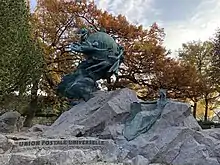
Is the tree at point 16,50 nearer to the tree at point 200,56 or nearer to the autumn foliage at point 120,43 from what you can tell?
the autumn foliage at point 120,43

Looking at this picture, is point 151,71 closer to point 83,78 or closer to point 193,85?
point 193,85

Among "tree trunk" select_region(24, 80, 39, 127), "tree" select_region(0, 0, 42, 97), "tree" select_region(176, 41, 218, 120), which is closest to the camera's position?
"tree" select_region(0, 0, 42, 97)

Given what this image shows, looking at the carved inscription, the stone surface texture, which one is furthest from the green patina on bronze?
A: the carved inscription

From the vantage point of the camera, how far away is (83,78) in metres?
11.7

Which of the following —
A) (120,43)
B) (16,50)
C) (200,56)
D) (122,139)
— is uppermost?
(200,56)

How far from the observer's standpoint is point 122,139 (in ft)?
29.7

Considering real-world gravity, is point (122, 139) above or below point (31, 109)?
below

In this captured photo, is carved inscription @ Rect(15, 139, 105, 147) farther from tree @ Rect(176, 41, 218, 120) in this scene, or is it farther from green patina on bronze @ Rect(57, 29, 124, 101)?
tree @ Rect(176, 41, 218, 120)

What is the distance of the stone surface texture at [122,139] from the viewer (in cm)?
759

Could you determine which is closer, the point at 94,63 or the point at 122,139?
the point at 122,139

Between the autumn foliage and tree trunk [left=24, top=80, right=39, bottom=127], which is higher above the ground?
the autumn foliage

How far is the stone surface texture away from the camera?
7.59 m

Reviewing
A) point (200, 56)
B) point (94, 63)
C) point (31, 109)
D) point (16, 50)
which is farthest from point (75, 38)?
point (200, 56)

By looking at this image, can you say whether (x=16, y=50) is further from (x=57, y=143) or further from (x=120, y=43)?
(x=120, y=43)
